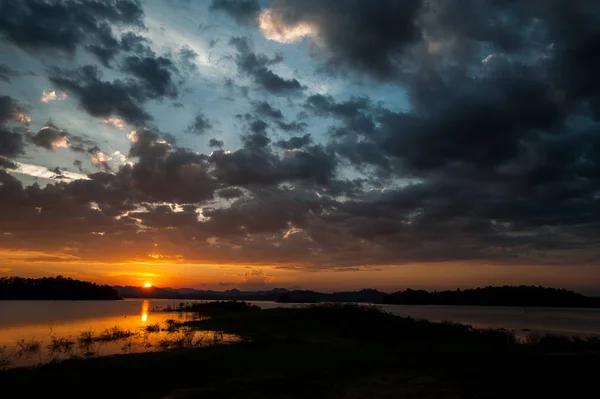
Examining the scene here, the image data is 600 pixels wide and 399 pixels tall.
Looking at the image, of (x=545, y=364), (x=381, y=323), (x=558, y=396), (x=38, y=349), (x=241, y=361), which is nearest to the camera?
(x=558, y=396)

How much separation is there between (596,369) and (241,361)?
18.9 metres

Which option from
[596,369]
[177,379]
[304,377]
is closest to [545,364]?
[596,369]

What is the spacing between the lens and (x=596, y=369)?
20.9 meters

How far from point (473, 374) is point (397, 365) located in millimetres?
4393

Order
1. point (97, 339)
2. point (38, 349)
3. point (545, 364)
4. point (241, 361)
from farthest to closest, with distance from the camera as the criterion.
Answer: point (97, 339) → point (38, 349) → point (241, 361) → point (545, 364)

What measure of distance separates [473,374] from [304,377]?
8.45 metres

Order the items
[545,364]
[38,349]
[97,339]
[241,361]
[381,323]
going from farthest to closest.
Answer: [381,323], [97,339], [38,349], [241,361], [545,364]

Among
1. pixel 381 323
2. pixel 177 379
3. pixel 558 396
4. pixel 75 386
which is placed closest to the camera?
pixel 558 396

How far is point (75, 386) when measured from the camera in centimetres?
1848

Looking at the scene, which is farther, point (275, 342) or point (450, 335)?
point (450, 335)

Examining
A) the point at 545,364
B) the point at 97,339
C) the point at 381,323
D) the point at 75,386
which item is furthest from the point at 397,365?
the point at 97,339

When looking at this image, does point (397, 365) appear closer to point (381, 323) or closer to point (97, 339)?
point (381, 323)

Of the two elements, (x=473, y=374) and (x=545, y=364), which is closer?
(x=473, y=374)

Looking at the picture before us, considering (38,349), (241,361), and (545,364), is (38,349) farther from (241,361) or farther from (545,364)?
(545,364)
